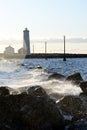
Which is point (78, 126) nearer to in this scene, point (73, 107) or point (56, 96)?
point (73, 107)

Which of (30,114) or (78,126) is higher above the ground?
(30,114)

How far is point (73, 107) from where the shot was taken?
42.5 feet

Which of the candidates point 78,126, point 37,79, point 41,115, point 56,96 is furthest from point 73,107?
point 37,79

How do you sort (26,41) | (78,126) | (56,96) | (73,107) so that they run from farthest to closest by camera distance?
(26,41)
(56,96)
(73,107)
(78,126)

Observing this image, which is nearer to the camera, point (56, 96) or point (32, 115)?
point (32, 115)

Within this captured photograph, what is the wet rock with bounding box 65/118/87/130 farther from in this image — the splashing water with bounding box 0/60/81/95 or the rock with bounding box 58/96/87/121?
the splashing water with bounding box 0/60/81/95

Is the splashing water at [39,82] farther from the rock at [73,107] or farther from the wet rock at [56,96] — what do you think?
the rock at [73,107]

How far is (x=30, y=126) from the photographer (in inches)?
403

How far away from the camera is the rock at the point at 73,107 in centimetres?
1197

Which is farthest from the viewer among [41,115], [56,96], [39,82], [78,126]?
[39,82]

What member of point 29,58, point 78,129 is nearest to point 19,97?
point 78,129

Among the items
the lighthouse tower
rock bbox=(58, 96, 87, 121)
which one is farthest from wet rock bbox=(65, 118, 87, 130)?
the lighthouse tower

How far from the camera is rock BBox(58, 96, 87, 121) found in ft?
39.3

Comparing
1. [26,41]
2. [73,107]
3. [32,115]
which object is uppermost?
[32,115]
